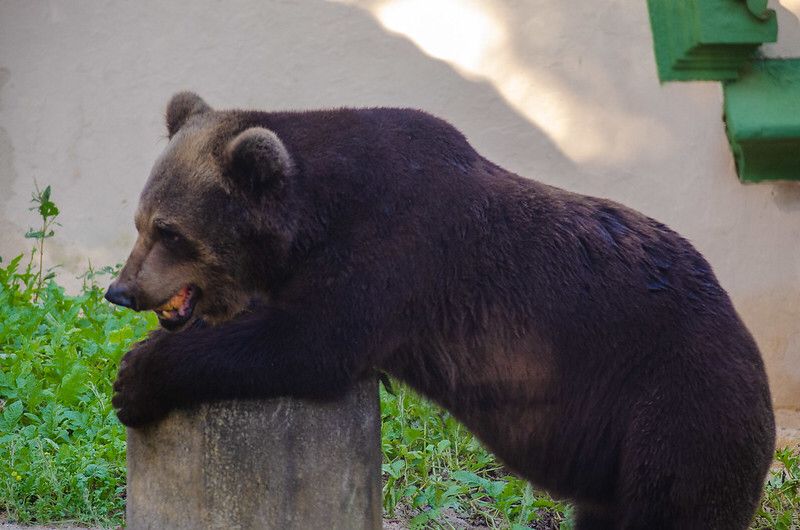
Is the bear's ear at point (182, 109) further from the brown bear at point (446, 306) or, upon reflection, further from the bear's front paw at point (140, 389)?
the bear's front paw at point (140, 389)

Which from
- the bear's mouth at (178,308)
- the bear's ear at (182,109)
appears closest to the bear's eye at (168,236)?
the bear's mouth at (178,308)

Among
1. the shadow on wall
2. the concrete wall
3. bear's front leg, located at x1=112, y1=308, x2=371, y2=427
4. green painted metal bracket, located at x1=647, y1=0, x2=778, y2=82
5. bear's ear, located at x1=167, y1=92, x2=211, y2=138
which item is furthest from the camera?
the shadow on wall

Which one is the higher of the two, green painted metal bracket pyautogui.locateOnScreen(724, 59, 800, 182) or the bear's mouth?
green painted metal bracket pyautogui.locateOnScreen(724, 59, 800, 182)

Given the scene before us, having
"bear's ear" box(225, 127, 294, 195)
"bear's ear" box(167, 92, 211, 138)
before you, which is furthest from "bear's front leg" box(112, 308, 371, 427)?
"bear's ear" box(167, 92, 211, 138)

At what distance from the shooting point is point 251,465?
460 cm

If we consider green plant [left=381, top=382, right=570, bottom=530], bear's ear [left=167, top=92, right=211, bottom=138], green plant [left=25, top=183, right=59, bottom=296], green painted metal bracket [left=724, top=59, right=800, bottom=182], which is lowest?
green plant [left=381, top=382, right=570, bottom=530]

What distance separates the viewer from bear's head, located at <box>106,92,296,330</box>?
4.57m

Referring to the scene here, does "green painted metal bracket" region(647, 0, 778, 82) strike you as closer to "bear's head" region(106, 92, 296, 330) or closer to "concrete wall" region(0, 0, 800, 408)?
"concrete wall" region(0, 0, 800, 408)

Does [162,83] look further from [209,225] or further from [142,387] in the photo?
[142,387]

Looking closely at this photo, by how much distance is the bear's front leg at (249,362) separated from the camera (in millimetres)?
4430

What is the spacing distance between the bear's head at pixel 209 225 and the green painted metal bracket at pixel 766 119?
4111 mm

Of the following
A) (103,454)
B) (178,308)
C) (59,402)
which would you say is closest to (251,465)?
(178,308)

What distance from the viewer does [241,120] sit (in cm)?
482

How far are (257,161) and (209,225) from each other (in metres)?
0.33
